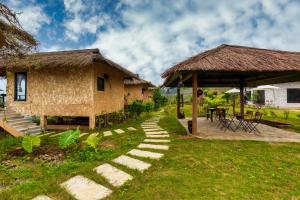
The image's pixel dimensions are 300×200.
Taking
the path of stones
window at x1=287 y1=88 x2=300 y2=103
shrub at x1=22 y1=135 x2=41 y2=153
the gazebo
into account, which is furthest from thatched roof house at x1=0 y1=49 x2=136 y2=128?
window at x1=287 y1=88 x2=300 y2=103

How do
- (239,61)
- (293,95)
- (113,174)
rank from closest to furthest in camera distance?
(113,174) < (239,61) < (293,95)

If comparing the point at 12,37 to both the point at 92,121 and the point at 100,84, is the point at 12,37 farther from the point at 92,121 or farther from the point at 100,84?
the point at 100,84

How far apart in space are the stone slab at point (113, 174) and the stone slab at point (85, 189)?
30cm

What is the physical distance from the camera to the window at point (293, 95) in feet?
82.9

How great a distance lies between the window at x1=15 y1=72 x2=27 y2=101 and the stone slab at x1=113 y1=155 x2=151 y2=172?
852cm

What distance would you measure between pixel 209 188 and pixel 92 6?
14.4 meters

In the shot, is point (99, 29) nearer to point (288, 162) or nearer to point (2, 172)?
point (2, 172)

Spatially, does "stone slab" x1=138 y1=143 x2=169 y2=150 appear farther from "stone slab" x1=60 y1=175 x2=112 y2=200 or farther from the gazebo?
"stone slab" x1=60 y1=175 x2=112 y2=200

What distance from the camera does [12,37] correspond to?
7215mm

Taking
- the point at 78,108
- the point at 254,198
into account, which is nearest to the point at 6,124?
the point at 78,108

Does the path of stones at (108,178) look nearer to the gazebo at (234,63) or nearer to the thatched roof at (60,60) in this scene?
the gazebo at (234,63)

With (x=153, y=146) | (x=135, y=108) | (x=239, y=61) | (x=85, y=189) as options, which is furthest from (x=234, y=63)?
(x=135, y=108)

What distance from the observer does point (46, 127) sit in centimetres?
1185

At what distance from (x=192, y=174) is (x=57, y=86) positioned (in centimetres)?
901
